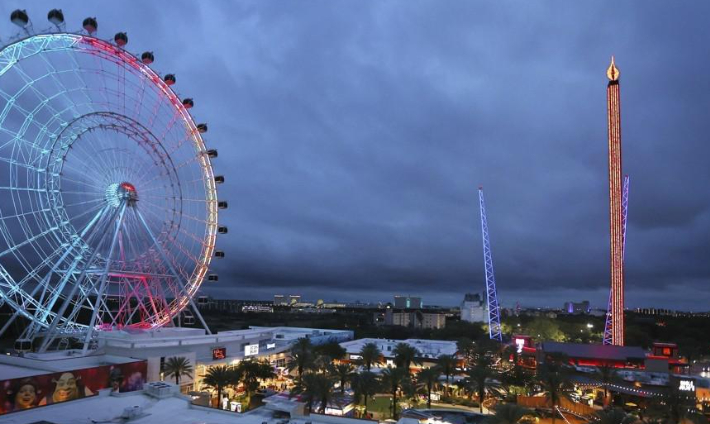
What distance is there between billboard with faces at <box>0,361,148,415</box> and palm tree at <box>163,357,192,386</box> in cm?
236

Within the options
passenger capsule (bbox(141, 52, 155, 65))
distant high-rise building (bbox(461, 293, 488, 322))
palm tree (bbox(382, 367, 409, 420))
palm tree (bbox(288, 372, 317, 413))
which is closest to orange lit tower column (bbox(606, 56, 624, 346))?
→ palm tree (bbox(382, 367, 409, 420))

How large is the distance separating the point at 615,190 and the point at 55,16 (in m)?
68.3

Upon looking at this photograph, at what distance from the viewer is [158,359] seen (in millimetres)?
46219

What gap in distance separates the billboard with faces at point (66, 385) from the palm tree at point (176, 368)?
2.36m

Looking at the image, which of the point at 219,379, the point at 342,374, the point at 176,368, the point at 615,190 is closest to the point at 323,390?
the point at 342,374

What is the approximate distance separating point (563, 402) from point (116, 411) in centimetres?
3963

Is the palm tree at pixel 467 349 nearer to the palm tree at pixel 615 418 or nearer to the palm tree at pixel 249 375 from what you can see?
the palm tree at pixel 249 375

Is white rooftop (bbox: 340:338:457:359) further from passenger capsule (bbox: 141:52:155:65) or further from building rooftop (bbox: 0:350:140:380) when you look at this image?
passenger capsule (bbox: 141:52:155:65)

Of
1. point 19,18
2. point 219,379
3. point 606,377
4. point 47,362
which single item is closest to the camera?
point 19,18

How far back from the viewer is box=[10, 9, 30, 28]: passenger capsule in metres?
34.4

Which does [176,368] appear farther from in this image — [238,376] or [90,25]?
[90,25]

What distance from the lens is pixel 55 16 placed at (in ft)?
123

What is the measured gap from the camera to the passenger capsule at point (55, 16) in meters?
37.3

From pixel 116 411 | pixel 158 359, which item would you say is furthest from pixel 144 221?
pixel 116 411
